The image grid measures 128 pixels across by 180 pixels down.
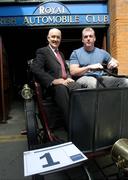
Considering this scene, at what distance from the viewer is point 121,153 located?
3.37 metres

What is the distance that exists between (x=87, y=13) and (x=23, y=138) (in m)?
3.61

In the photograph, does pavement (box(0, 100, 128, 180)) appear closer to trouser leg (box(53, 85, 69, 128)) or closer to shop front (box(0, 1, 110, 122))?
trouser leg (box(53, 85, 69, 128))

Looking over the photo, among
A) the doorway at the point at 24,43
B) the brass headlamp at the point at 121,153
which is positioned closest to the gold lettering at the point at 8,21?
the doorway at the point at 24,43

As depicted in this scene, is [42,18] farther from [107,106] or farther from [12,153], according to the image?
[107,106]

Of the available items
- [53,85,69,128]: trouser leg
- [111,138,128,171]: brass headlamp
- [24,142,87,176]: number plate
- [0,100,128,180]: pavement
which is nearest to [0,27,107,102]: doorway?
[0,100,128,180]: pavement

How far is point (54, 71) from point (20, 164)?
4.84 feet

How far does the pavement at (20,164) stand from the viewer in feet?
13.4

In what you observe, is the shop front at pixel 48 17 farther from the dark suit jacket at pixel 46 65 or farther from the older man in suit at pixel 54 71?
the dark suit jacket at pixel 46 65

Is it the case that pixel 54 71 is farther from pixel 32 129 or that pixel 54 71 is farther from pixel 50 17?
pixel 50 17

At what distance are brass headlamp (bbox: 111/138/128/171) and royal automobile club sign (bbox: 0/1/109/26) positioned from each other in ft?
17.9

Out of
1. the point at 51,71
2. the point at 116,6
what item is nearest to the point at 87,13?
the point at 116,6

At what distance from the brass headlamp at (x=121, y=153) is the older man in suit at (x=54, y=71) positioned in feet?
2.53

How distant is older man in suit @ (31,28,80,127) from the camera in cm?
405

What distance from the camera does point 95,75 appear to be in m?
4.46
